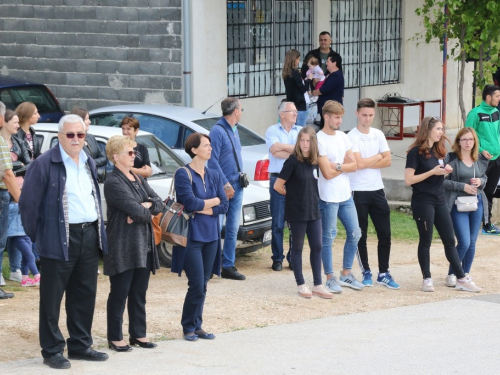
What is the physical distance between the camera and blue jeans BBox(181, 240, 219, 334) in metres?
7.47

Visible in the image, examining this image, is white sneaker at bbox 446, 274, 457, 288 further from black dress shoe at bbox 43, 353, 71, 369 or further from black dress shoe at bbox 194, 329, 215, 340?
black dress shoe at bbox 43, 353, 71, 369

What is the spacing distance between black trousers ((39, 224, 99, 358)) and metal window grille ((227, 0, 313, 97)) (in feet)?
34.2

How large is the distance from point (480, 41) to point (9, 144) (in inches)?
334

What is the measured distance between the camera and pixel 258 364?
→ 6938 mm

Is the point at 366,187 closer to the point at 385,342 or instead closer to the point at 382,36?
the point at 385,342

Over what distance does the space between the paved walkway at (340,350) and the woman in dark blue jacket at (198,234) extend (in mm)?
239

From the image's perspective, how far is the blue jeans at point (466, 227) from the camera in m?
9.84

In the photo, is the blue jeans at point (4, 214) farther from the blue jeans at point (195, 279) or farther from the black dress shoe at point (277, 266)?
the black dress shoe at point (277, 266)

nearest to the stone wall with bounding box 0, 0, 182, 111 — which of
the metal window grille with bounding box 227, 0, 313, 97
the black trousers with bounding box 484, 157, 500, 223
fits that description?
the metal window grille with bounding box 227, 0, 313, 97

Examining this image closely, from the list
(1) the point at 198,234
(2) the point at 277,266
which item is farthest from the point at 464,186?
(1) the point at 198,234


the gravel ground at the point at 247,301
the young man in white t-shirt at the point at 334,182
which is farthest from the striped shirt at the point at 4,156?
the young man in white t-shirt at the point at 334,182

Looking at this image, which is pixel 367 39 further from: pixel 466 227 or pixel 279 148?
pixel 466 227

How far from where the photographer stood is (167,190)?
10383mm

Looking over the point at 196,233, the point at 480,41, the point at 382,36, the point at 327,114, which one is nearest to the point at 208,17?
the point at 480,41
